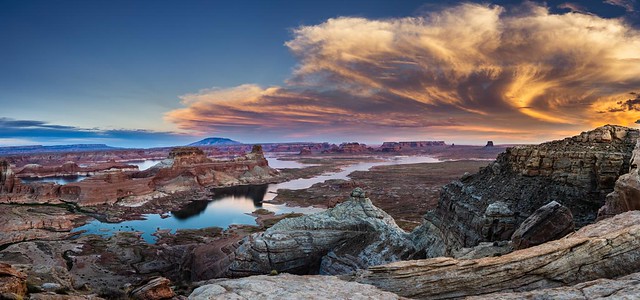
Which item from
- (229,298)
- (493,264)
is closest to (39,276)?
(229,298)

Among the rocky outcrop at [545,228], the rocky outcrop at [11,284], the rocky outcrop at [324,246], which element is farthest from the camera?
the rocky outcrop at [324,246]

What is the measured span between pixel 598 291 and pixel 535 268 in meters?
Result: 2.87

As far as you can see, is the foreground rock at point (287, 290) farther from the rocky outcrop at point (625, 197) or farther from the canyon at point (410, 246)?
the rocky outcrop at point (625, 197)

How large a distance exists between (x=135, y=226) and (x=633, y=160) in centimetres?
6607

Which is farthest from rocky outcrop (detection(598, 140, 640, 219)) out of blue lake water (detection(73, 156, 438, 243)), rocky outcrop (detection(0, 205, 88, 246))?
rocky outcrop (detection(0, 205, 88, 246))

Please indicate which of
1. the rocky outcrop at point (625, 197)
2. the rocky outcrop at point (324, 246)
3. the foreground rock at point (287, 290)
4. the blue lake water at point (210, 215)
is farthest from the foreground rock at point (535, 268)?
the blue lake water at point (210, 215)

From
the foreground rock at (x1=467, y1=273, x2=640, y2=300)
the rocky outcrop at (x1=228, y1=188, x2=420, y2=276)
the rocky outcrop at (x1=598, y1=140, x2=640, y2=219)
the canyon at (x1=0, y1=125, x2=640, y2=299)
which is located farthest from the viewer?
the rocky outcrop at (x1=228, y1=188, x2=420, y2=276)

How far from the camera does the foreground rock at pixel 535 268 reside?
1132 centimetres

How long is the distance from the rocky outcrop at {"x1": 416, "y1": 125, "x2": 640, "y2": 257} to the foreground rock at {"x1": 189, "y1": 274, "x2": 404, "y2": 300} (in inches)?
460

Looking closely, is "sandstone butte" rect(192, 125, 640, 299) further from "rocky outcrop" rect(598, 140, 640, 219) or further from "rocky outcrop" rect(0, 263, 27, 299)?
"rocky outcrop" rect(0, 263, 27, 299)

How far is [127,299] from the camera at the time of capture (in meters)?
15.5

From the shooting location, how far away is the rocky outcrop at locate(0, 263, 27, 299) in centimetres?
1152

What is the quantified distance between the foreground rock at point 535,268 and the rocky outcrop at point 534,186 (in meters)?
7.68

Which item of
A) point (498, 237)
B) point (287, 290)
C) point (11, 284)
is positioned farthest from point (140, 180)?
point (498, 237)
